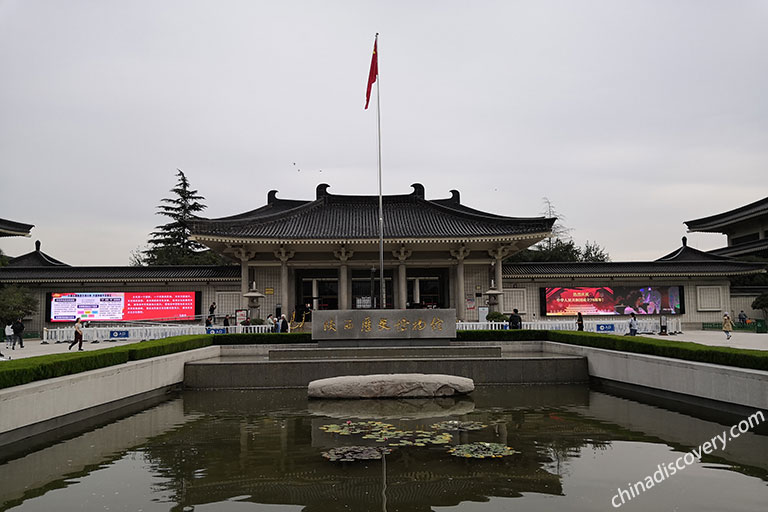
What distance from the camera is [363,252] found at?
2752 centimetres

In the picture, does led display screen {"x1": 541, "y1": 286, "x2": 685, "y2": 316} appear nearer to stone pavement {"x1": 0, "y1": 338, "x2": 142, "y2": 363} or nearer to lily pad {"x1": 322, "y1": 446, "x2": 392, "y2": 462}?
stone pavement {"x1": 0, "y1": 338, "x2": 142, "y2": 363}

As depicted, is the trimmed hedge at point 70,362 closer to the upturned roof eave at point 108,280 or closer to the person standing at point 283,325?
the person standing at point 283,325

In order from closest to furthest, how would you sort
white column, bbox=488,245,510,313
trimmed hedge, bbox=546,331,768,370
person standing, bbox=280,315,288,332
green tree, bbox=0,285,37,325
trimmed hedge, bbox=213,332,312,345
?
trimmed hedge, bbox=546,331,768,370, trimmed hedge, bbox=213,332,312,345, person standing, bbox=280,315,288,332, green tree, bbox=0,285,37,325, white column, bbox=488,245,510,313

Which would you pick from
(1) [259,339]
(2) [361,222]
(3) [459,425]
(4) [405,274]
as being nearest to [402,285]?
(4) [405,274]

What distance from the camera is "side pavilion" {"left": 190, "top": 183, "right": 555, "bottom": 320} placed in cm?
2544

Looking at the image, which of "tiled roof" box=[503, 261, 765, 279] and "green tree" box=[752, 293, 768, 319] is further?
"green tree" box=[752, 293, 768, 319]

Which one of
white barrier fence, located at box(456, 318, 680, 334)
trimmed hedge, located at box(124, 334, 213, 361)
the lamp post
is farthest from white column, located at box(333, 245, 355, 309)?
trimmed hedge, located at box(124, 334, 213, 361)

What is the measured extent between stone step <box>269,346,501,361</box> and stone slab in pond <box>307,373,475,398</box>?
4.26 m

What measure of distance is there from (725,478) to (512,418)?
12.5 ft

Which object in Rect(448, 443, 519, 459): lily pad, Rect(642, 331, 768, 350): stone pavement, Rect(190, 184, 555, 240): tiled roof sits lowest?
Rect(448, 443, 519, 459): lily pad

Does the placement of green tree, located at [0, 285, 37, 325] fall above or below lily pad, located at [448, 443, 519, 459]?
above

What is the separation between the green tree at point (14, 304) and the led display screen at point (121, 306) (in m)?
1.40

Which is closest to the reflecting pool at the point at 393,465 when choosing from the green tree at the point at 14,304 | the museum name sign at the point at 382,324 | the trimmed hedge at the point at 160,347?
the trimmed hedge at the point at 160,347

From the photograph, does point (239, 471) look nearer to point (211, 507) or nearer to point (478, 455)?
point (211, 507)
